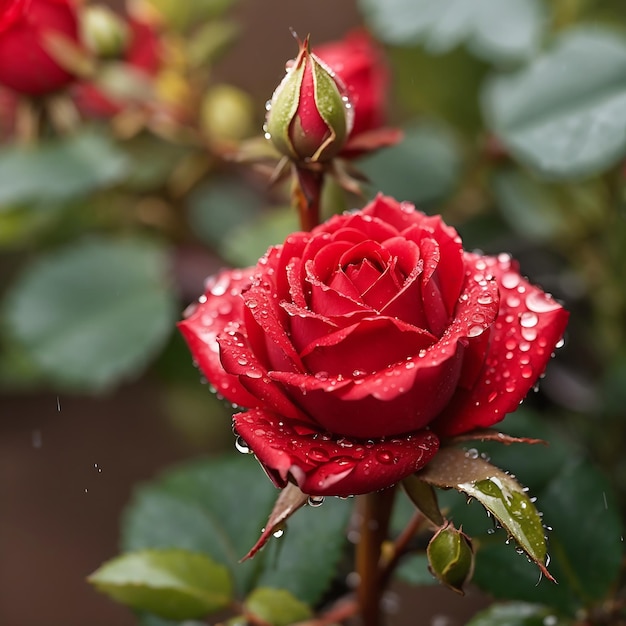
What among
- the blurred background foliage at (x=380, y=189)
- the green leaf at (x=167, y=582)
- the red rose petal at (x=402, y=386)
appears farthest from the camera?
the blurred background foliage at (x=380, y=189)

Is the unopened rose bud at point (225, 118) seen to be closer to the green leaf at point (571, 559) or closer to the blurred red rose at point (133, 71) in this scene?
the blurred red rose at point (133, 71)

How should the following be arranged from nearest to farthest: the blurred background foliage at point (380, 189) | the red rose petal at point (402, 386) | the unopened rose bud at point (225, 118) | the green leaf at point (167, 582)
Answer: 1. the red rose petal at point (402, 386)
2. the green leaf at point (167, 582)
3. the blurred background foliage at point (380, 189)
4. the unopened rose bud at point (225, 118)

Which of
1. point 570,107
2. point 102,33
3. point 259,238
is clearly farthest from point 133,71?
point 570,107

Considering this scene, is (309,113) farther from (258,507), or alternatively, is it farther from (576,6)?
(576,6)

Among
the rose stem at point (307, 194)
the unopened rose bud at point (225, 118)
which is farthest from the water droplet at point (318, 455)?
the unopened rose bud at point (225, 118)

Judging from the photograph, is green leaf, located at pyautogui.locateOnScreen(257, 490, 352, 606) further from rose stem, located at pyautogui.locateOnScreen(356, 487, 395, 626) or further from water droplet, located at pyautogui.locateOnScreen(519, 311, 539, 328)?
water droplet, located at pyautogui.locateOnScreen(519, 311, 539, 328)

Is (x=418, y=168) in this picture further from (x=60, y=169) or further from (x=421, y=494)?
(x=421, y=494)
